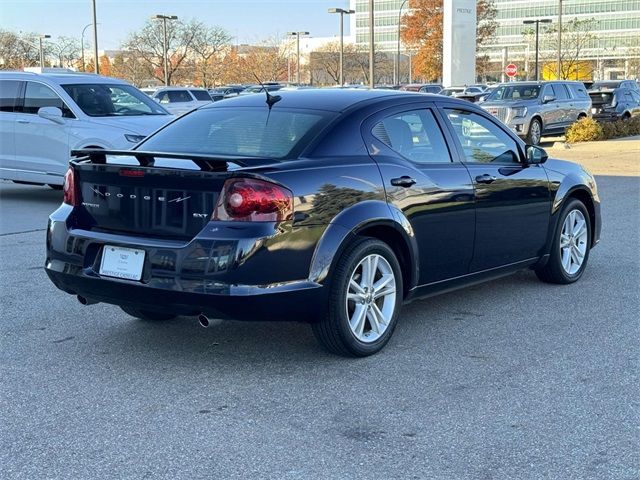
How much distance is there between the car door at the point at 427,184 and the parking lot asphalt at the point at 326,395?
49cm

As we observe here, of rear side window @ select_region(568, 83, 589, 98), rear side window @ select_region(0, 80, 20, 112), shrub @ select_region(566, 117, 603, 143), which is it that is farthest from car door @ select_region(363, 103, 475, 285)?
rear side window @ select_region(568, 83, 589, 98)

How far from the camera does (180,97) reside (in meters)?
30.8

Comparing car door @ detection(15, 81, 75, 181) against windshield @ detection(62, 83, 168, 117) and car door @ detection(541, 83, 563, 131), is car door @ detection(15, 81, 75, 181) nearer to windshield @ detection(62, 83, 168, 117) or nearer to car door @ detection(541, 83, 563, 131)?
windshield @ detection(62, 83, 168, 117)

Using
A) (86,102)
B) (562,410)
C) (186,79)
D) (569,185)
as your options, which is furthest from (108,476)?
(186,79)

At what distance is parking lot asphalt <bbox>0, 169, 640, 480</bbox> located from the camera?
→ 363 centimetres

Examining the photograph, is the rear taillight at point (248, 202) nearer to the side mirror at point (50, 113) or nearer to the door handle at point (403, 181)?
the door handle at point (403, 181)

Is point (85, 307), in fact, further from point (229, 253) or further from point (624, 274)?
point (624, 274)

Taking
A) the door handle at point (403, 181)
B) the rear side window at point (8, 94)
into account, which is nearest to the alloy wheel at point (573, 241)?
the door handle at point (403, 181)

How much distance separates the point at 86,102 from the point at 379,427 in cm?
947

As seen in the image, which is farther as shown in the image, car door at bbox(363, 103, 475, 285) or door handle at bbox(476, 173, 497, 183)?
door handle at bbox(476, 173, 497, 183)

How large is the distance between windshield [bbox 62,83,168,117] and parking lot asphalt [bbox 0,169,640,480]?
6167 millimetres

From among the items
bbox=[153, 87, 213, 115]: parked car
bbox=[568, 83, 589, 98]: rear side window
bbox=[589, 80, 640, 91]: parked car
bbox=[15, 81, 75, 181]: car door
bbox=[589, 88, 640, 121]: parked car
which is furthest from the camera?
bbox=[589, 80, 640, 91]: parked car

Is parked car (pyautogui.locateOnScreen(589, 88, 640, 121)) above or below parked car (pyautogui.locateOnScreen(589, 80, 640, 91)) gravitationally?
below

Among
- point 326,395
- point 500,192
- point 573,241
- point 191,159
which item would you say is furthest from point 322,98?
point 573,241
